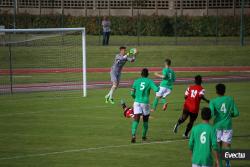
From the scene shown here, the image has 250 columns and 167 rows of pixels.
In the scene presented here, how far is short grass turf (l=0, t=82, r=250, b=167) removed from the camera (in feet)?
69.7

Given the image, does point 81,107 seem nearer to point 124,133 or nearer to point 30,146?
point 124,133

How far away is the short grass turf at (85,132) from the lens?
69.7 ft

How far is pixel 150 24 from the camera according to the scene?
63.8 metres

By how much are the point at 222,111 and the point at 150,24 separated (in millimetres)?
44808

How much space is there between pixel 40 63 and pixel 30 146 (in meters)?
25.4

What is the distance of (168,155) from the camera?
21.8 m

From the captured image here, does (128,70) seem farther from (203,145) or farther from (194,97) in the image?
(203,145)

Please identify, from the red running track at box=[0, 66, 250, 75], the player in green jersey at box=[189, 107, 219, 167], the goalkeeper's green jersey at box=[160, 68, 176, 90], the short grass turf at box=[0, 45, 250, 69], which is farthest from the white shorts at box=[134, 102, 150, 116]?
the short grass turf at box=[0, 45, 250, 69]

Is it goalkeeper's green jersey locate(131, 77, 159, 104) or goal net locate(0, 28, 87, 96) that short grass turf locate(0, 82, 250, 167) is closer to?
goalkeeper's green jersey locate(131, 77, 159, 104)

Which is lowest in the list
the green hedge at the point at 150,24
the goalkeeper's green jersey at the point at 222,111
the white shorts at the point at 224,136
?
the white shorts at the point at 224,136

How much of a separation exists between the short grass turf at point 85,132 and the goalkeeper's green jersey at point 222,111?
63.2 inches

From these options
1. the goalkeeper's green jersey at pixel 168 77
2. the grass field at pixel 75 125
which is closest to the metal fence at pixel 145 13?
the grass field at pixel 75 125

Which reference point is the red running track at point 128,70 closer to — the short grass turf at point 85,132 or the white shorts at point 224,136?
the short grass turf at point 85,132

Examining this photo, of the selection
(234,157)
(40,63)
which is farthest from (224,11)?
(234,157)
